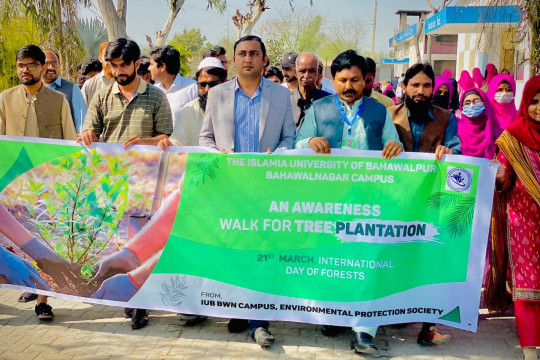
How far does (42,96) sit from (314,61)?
2.41 m

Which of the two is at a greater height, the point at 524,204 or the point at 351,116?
the point at 351,116

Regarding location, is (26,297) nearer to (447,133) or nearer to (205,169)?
(205,169)

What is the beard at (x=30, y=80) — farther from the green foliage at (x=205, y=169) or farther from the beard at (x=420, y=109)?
the beard at (x=420, y=109)

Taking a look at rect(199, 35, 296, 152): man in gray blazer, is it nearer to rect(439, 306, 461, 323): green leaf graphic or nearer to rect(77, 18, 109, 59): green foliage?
rect(439, 306, 461, 323): green leaf graphic

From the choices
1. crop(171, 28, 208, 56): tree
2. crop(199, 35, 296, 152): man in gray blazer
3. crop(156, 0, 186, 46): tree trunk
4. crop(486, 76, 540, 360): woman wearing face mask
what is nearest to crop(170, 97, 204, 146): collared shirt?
crop(199, 35, 296, 152): man in gray blazer

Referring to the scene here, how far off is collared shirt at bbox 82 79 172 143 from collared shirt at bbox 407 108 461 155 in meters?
1.90

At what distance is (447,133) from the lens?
456 cm

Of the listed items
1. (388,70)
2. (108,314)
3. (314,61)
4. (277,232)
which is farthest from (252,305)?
(388,70)

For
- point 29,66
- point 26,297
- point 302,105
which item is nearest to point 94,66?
point 29,66

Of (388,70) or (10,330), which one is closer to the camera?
(10,330)

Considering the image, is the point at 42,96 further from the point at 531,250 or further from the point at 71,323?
the point at 531,250

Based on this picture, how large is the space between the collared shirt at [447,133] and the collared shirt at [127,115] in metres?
1.90

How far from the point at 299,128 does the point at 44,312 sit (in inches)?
94.7

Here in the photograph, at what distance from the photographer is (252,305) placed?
4.34 meters
